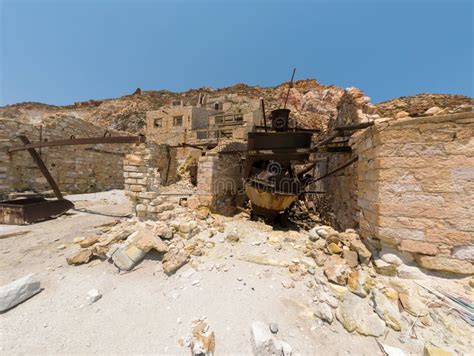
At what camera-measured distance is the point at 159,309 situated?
2.09m

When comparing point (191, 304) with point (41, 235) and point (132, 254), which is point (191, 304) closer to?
point (132, 254)

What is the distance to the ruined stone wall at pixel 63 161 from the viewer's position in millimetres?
7391

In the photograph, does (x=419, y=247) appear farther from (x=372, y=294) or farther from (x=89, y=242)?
(x=89, y=242)

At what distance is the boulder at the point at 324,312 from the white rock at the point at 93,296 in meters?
2.75

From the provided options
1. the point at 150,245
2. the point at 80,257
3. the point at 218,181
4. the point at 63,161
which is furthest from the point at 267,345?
the point at 63,161

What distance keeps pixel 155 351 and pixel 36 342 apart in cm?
125

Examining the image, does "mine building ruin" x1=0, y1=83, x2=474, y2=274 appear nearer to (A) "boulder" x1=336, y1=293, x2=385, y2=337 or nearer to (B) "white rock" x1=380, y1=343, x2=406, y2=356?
(A) "boulder" x1=336, y1=293, x2=385, y2=337

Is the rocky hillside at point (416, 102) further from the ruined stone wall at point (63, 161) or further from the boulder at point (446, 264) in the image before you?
the ruined stone wall at point (63, 161)

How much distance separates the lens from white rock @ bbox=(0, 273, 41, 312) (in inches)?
82.0

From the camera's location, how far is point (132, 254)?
2.73 metres

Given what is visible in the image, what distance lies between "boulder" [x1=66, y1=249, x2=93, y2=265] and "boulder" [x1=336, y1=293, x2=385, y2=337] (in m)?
3.84

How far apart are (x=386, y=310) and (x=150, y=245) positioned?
322 centimetres

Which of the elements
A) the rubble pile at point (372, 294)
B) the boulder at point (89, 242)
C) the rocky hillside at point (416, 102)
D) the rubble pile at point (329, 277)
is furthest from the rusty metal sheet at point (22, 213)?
the rocky hillside at point (416, 102)

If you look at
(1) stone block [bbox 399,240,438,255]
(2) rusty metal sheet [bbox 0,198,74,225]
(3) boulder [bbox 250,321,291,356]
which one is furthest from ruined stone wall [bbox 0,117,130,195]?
(1) stone block [bbox 399,240,438,255]
